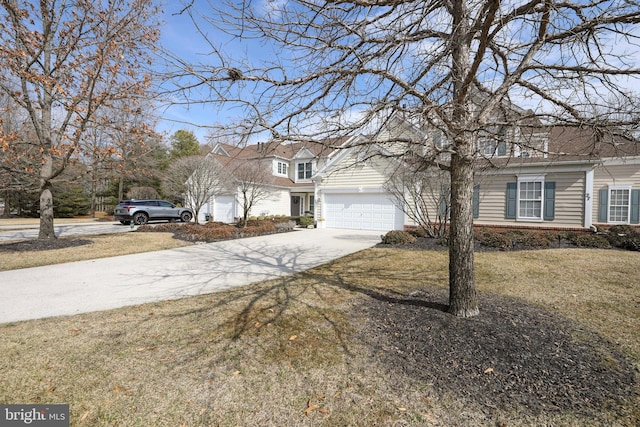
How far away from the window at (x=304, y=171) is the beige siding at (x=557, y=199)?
13.2 metres

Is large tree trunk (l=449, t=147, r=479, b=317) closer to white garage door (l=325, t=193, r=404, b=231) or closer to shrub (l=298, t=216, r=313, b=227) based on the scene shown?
white garage door (l=325, t=193, r=404, b=231)

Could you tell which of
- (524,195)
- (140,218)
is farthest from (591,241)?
(140,218)

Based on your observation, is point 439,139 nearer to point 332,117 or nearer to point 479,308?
point 332,117

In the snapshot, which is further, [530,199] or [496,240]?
[530,199]

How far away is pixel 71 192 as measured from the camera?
2747cm

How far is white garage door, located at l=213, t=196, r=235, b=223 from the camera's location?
70.2ft

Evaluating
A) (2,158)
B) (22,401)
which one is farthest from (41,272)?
(22,401)

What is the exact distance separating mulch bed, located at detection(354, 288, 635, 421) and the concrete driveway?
3.55 meters

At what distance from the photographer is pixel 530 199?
1281cm

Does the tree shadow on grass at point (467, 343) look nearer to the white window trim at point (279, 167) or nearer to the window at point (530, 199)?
the window at point (530, 199)

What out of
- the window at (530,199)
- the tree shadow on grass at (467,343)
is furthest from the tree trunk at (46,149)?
the window at (530,199)

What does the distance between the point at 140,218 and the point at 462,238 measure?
1977 cm

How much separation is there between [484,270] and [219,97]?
6.72 metres

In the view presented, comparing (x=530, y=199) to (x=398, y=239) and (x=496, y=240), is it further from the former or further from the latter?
(x=398, y=239)
